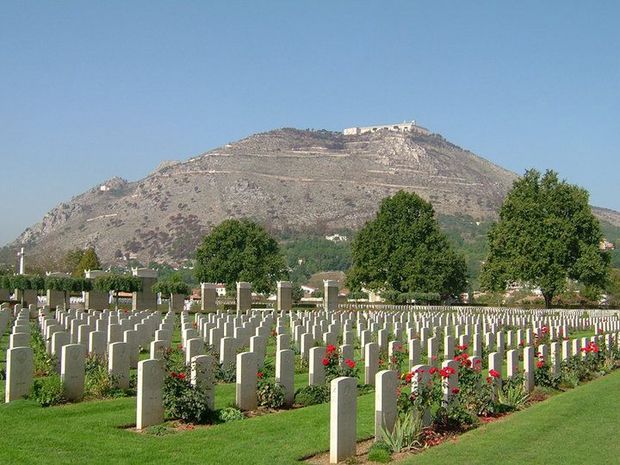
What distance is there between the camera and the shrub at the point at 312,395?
1366 centimetres

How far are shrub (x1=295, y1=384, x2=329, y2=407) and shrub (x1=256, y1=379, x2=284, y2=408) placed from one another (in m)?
0.62

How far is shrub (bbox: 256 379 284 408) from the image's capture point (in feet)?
42.4

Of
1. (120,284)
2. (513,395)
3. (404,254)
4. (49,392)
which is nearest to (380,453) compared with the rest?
(513,395)

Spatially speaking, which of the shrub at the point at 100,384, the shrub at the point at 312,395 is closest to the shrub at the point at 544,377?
the shrub at the point at 312,395

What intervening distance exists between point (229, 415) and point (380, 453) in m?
2.74

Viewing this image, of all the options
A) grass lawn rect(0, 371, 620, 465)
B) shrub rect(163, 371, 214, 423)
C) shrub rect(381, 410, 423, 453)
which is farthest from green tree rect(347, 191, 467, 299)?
shrub rect(381, 410, 423, 453)

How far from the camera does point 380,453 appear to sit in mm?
9875

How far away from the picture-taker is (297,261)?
180 metres

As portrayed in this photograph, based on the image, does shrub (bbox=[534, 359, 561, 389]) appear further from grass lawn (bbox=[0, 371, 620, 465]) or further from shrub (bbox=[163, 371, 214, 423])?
shrub (bbox=[163, 371, 214, 423])

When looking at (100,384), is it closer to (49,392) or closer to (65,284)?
(49,392)

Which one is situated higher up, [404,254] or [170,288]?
[404,254]

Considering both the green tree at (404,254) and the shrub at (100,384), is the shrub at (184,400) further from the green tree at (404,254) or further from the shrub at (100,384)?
the green tree at (404,254)

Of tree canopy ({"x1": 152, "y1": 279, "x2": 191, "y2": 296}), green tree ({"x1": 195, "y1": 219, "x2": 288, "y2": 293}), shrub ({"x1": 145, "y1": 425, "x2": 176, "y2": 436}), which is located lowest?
shrub ({"x1": 145, "y1": 425, "x2": 176, "y2": 436})

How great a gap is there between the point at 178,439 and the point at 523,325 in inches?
1087
